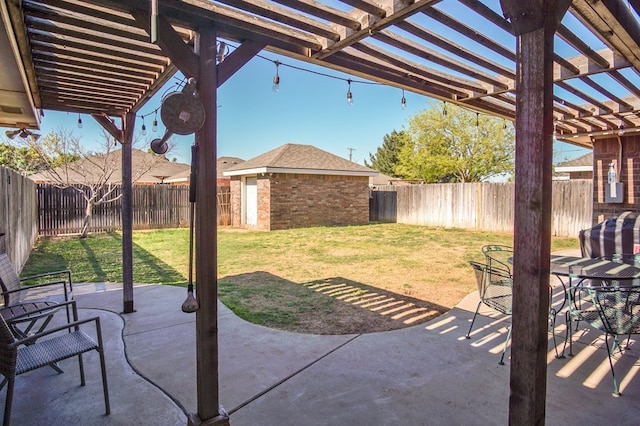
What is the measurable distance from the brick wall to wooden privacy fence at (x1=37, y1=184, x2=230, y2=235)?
97.6 inches

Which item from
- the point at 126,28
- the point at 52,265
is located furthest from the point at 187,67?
Answer: the point at 52,265

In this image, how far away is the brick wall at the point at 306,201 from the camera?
1391cm

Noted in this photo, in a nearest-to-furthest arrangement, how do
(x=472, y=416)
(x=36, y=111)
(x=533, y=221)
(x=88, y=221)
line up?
(x=533, y=221) < (x=472, y=416) < (x=36, y=111) < (x=88, y=221)

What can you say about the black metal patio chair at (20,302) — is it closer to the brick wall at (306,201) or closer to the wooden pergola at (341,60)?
the wooden pergola at (341,60)

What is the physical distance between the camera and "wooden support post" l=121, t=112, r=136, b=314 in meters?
4.37

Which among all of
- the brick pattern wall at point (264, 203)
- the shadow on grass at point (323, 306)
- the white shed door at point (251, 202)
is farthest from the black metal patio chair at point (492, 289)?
the white shed door at point (251, 202)

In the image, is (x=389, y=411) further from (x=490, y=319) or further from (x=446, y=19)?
(x=446, y=19)

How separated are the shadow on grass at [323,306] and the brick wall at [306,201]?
781 centimetres

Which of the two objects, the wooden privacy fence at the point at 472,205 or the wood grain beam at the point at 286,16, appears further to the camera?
the wooden privacy fence at the point at 472,205

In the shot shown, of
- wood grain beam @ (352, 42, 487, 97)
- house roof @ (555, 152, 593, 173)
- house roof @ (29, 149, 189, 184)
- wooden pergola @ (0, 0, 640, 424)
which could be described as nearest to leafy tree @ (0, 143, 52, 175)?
house roof @ (29, 149, 189, 184)

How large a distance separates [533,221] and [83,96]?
4.48 meters

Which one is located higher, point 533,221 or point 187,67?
point 187,67

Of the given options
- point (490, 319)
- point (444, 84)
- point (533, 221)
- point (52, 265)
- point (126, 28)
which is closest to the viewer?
point (533, 221)

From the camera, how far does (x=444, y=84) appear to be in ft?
12.7
